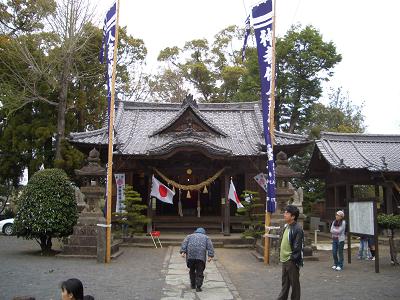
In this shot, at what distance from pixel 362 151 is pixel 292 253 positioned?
61.5 feet

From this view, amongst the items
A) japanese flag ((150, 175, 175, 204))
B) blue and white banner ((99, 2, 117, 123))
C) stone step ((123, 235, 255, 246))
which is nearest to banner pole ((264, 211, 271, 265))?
stone step ((123, 235, 255, 246))

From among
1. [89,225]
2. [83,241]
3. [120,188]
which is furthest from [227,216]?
[83,241]

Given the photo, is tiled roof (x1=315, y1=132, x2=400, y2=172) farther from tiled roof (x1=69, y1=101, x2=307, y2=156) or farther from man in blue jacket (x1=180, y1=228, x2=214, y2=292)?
man in blue jacket (x1=180, y1=228, x2=214, y2=292)

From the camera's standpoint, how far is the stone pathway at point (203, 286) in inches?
346

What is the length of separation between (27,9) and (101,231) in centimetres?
2109

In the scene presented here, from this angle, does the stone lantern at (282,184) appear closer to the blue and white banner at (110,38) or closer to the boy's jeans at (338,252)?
the boy's jeans at (338,252)

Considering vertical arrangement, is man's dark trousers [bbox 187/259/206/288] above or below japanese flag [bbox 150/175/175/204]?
below

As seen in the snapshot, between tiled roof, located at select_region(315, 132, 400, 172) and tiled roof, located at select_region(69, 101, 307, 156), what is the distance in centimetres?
346

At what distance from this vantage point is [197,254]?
9.18 metres

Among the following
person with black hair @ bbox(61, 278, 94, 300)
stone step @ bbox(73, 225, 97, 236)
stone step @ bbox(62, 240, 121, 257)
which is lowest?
stone step @ bbox(62, 240, 121, 257)

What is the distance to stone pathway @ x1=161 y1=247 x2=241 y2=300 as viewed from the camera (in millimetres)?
8797

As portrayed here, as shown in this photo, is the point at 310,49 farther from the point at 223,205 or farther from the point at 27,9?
the point at 27,9

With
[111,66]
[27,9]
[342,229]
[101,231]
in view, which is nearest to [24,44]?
[27,9]

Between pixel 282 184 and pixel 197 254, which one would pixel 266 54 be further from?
pixel 197 254
